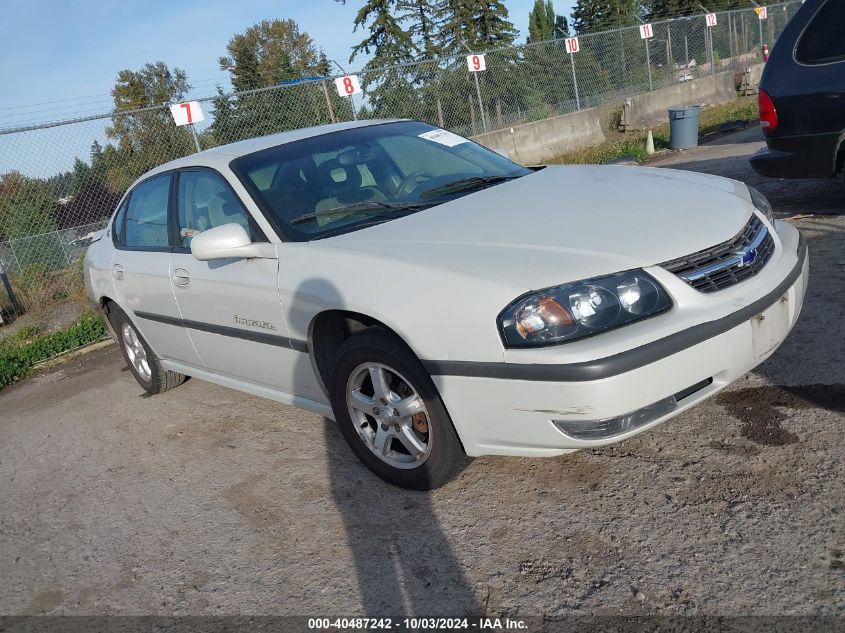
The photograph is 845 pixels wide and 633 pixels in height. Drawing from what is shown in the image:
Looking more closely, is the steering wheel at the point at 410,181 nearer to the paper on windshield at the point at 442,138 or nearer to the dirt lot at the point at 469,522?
the paper on windshield at the point at 442,138

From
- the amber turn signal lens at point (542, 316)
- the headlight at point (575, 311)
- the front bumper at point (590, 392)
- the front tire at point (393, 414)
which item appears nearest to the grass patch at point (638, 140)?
the front bumper at point (590, 392)

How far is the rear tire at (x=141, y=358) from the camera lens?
510cm

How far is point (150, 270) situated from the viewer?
4473 millimetres

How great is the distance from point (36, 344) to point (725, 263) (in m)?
6.60

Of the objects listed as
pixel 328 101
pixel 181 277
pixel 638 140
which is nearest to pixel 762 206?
pixel 181 277

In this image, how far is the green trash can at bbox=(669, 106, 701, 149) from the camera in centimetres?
1219

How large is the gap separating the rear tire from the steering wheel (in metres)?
2.28

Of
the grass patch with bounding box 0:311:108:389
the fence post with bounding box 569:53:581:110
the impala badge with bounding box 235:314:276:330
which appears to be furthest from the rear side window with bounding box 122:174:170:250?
the fence post with bounding box 569:53:581:110

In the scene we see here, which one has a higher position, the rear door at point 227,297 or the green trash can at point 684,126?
the rear door at point 227,297

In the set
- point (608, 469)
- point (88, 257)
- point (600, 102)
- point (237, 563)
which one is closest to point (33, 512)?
point (237, 563)

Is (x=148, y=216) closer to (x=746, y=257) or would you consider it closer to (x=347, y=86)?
(x=746, y=257)

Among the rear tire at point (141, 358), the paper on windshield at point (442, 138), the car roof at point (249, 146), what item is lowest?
the rear tire at point (141, 358)

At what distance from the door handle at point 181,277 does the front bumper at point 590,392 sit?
188 centimetres

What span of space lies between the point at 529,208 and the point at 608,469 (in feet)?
3.90
